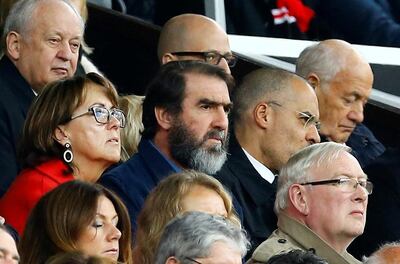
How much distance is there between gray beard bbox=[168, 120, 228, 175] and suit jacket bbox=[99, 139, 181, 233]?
103 millimetres

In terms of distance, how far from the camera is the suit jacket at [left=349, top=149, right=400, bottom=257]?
31.4ft

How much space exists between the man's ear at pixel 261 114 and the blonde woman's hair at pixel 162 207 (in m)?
1.55

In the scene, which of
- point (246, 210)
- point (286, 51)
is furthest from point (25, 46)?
point (286, 51)

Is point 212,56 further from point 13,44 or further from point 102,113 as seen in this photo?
point 102,113

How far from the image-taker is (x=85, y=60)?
10.8 meters

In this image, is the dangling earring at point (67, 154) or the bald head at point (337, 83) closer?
the dangling earring at point (67, 154)

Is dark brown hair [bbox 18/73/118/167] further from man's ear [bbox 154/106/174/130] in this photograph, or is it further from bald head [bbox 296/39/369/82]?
bald head [bbox 296/39/369/82]

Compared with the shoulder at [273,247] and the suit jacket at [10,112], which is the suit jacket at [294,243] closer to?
the shoulder at [273,247]

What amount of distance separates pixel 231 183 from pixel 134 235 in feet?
3.97

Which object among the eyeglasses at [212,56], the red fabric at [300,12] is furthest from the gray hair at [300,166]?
the red fabric at [300,12]

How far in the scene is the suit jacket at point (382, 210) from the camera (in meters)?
9.58

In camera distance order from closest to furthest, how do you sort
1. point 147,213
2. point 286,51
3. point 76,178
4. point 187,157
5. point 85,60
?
point 147,213
point 76,178
point 187,157
point 85,60
point 286,51

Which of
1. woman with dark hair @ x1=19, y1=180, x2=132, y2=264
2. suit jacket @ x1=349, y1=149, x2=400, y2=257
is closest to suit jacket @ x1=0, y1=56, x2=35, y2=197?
woman with dark hair @ x1=19, y1=180, x2=132, y2=264

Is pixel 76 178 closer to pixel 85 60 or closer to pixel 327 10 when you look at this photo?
pixel 85 60
